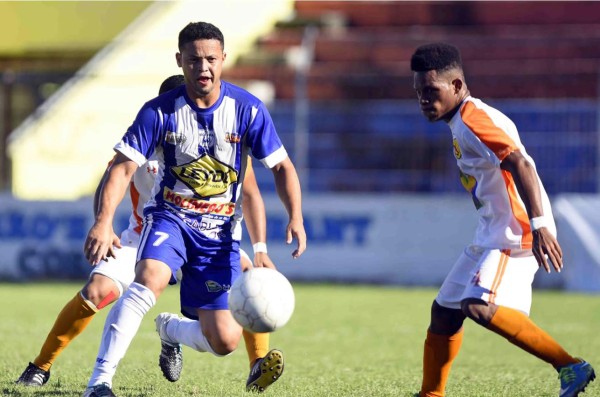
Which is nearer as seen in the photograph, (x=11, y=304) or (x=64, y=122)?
(x=11, y=304)

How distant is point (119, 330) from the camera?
602 centimetres

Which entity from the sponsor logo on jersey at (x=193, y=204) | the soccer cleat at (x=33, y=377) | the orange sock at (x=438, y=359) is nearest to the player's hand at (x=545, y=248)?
the orange sock at (x=438, y=359)

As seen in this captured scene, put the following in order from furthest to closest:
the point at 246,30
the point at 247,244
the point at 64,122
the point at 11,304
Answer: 1. the point at 246,30
2. the point at 64,122
3. the point at 247,244
4. the point at 11,304

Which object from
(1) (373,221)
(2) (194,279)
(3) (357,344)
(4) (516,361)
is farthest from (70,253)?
(2) (194,279)

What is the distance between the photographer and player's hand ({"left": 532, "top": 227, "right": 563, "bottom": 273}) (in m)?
5.62

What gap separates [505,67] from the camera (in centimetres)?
2117

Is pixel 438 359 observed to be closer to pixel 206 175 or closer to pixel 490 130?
pixel 490 130

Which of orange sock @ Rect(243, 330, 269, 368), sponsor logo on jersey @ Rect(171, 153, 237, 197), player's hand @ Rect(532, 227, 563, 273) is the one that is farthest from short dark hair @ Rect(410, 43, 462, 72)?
orange sock @ Rect(243, 330, 269, 368)

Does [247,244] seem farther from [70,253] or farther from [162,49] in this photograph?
[162,49]

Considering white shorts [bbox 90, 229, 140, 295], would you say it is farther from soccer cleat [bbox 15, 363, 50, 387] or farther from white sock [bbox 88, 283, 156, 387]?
white sock [bbox 88, 283, 156, 387]

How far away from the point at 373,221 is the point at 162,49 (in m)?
6.24

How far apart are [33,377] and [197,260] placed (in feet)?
4.36

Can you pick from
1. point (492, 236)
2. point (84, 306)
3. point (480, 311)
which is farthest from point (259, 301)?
point (84, 306)

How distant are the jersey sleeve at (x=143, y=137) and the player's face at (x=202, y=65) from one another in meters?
0.26
